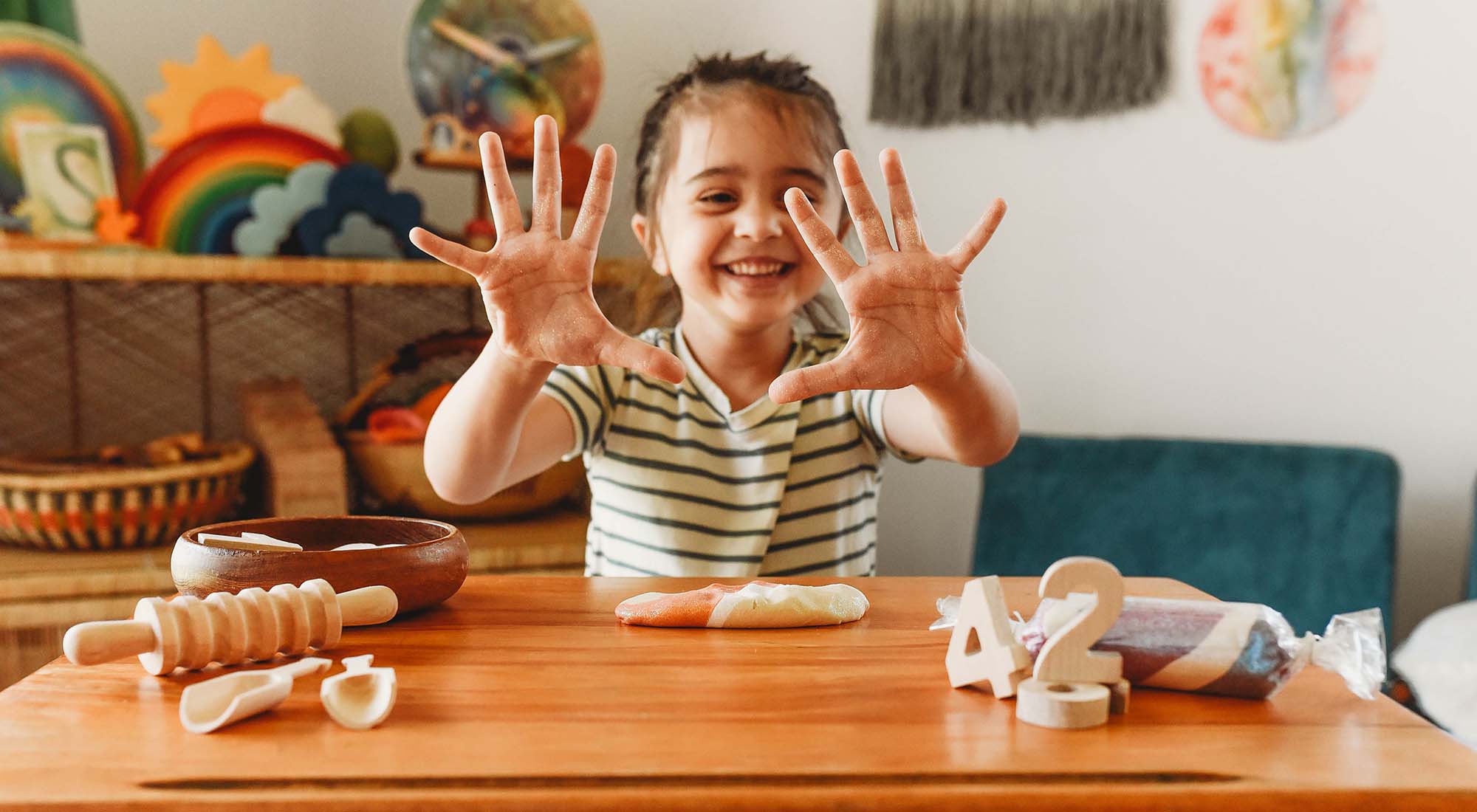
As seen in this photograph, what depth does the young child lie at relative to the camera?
995 mm

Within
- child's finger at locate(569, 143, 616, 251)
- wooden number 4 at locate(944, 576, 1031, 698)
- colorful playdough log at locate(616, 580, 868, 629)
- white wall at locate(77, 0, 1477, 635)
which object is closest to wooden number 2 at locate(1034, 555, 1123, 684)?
wooden number 4 at locate(944, 576, 1031, 698)

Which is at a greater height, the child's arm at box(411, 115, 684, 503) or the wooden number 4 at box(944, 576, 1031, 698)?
the child's arm at box(411, 115, 684, 503)

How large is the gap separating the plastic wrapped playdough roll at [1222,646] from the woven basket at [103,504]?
4.06ft

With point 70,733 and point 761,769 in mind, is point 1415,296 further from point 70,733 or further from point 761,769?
point 70,733

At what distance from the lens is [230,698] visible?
489 millimetres

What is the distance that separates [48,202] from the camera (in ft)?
4.79

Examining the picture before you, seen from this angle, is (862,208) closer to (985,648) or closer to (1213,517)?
(985,648)

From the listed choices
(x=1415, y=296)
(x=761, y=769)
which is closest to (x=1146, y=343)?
(x=1415, y=296)

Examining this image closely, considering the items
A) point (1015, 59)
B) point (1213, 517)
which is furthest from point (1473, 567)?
point (1015, 59)

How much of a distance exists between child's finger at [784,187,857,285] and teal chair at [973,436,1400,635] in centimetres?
101

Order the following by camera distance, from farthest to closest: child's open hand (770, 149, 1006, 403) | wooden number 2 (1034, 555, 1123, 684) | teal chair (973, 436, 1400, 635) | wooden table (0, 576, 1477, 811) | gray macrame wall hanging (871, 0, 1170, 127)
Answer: gray macrame wall hanging (871, 0, 1170, 127) → teal chair (973, 436, 1400, 635) → child's open hand (770, 149, 1006, 403) → wooden number 2 (1034, 555, 1123, 684) → wooden table (0, 576, 1477, 811)

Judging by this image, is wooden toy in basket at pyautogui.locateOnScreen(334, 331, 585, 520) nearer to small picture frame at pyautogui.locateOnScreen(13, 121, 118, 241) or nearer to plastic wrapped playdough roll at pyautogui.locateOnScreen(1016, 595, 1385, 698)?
small picture frame at pyautogui.locateOnScreen(13, 121, 118, 241)

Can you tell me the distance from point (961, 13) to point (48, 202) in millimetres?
1351

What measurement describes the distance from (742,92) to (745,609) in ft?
2.26
